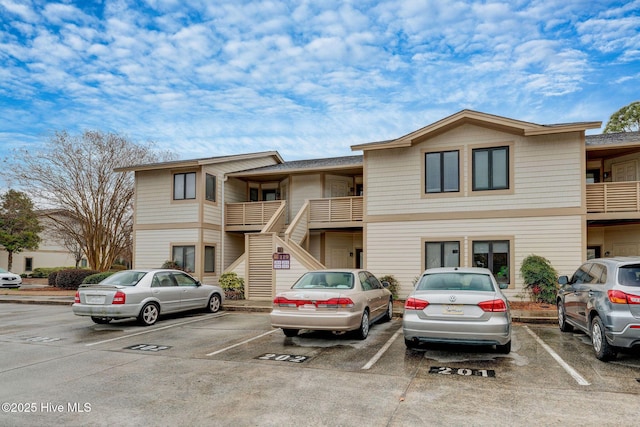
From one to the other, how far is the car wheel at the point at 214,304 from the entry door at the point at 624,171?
15680 mm

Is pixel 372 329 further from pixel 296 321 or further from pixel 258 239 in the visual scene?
pixel 258 239

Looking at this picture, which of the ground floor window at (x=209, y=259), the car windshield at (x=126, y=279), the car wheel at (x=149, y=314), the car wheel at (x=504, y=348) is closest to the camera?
the car wheel at (x=504, y=348)

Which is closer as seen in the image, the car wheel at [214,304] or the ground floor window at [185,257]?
the car wheel at [214,304]

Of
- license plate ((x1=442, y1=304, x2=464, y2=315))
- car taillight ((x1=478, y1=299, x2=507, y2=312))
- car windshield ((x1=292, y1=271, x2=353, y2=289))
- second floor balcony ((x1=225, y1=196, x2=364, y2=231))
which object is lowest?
license plate ((x1=442, y1=304, x2=464, y2=315))

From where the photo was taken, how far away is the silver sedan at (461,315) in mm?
6969

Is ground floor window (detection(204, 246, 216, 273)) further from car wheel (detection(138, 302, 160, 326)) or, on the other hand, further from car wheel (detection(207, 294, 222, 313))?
car wheel (detection(138, 302, 160, 326))

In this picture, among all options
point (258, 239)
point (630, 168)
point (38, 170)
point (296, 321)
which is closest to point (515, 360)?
point (296, 321)

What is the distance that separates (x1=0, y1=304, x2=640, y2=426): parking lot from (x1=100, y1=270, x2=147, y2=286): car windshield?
1845 millimetres

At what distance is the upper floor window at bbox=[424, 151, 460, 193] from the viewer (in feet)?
51.7

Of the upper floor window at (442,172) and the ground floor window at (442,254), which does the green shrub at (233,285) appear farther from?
the upper floor window at (442,172)

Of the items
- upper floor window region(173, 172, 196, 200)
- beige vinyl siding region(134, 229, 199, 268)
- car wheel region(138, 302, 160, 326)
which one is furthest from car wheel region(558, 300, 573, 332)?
upper floor window region(173, 172, 196, 200)

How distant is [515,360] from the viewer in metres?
7.26

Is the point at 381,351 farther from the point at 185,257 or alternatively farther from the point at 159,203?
the point at 159,203

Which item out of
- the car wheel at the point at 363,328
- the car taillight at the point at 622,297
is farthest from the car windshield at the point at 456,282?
the car taillight at the point at 622,297
